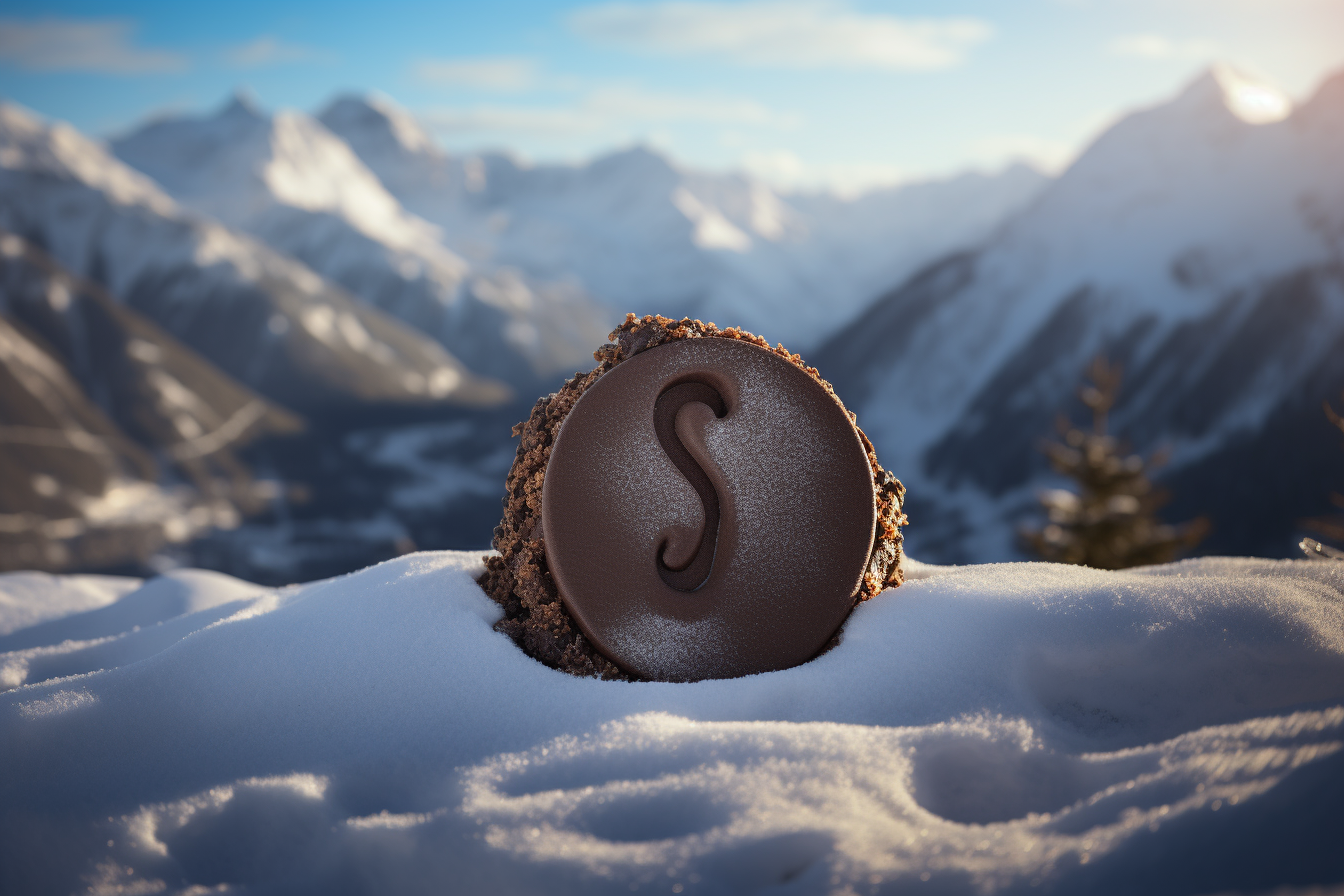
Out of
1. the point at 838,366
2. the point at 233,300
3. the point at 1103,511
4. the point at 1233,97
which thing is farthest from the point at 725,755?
the point at 1233,97

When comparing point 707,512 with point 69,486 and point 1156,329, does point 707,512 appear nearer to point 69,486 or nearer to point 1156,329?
point 69,486

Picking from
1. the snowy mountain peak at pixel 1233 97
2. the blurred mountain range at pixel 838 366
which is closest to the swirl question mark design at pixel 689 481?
the blurred mountain range at pixel 838 366

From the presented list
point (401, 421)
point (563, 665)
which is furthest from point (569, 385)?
point (401, 421)

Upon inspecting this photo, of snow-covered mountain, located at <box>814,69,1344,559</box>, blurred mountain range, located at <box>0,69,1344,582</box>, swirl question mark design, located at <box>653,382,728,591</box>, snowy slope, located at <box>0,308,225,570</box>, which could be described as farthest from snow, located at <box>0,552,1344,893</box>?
snow-covered mountain, located at <box>814,69,1344,559</box>

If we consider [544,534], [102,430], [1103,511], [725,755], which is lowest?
[725,755]

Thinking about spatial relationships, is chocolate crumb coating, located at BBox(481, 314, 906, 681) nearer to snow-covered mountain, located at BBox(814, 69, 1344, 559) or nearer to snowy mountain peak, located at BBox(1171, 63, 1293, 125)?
snow-covered mountain, located at BBox(814, 69, 1344, 559)

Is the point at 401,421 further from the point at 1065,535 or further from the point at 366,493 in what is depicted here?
the point at 1065,535

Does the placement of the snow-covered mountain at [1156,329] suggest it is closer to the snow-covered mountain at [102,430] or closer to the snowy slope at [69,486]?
the snowy slope at [69,486]
